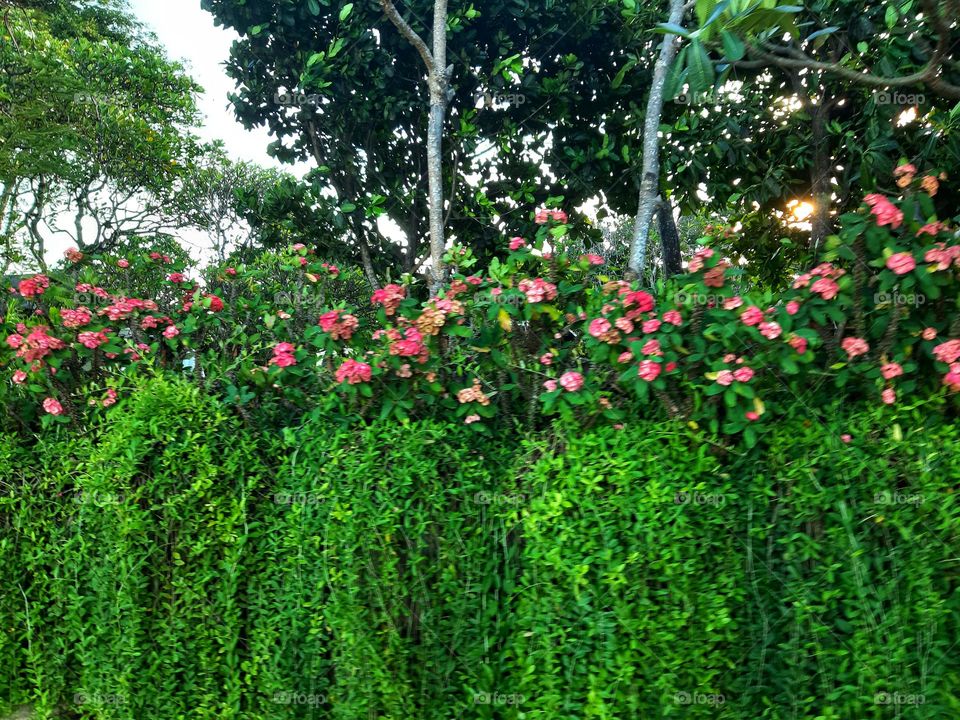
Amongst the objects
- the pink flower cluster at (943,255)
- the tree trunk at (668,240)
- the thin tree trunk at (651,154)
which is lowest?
the pink flower cluster at (943,255)

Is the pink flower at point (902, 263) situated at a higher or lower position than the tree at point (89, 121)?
lower

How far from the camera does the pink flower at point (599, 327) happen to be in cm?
350

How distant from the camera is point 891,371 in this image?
3197 mm

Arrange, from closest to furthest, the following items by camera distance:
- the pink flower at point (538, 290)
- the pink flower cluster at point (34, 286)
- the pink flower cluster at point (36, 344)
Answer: the pink flower at point (538, 290)
the pink flower cluster at point (36, 344)
the pink flower cluster at point (34, 286)

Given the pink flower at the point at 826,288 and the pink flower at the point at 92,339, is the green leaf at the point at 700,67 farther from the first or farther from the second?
the pink flower at the point at 92,339

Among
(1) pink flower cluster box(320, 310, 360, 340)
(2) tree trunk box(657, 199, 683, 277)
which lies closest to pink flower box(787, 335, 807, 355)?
(1) pink flower cluster box(320, 310, 360, 340)

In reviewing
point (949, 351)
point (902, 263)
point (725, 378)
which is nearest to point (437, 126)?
point (725, 378)

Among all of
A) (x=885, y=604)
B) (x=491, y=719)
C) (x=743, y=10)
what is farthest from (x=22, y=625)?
(x=743, y=10)

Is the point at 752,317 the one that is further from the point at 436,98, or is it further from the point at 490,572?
the point at 436,98

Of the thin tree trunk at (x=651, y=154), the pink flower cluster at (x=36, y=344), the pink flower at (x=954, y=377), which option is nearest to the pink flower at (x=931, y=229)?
the pink flower at (x=954, y=377)

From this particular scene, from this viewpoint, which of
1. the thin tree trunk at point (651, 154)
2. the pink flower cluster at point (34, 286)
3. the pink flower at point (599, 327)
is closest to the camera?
the pink flower at point (599, 327)

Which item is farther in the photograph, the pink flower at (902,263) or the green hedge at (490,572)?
the pink flower at (902,263)

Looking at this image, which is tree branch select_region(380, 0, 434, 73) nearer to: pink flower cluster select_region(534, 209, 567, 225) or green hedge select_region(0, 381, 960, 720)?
pink flower cluster select_region(534, 209, 567, 225)

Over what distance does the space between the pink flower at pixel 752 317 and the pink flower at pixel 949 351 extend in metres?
0.76
